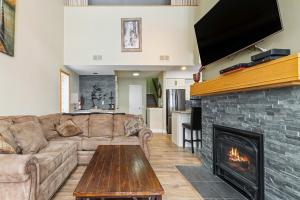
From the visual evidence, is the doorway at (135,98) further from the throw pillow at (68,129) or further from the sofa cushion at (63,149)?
the sofa cushion at (63,149)

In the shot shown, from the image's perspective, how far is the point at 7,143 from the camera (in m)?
2.45

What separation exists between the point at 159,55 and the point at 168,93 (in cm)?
211

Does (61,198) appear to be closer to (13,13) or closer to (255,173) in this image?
(255,173)

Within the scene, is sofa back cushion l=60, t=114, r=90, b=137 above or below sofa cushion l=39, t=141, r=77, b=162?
above

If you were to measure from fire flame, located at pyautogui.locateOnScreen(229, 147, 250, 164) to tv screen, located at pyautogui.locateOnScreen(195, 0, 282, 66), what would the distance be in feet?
4.09

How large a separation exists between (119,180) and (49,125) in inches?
108

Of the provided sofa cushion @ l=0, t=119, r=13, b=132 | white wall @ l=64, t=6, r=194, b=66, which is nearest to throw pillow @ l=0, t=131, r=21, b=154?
sofa cushion @ l=0, t=119, r=13, b=132

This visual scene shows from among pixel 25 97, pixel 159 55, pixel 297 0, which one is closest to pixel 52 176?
pixel 25 97

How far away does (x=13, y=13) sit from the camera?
3477 mm

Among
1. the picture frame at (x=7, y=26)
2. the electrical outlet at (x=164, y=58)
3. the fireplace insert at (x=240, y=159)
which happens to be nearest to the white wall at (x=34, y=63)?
the picture frame at (x=7, y=26)

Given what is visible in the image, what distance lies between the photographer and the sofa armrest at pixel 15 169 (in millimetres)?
1876

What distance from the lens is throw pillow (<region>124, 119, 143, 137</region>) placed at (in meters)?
4.43

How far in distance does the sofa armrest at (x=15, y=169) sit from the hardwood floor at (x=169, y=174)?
0.89 m

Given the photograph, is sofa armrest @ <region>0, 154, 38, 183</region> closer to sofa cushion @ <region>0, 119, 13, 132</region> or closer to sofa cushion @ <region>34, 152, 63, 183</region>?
sofa cushion @ <region>34, 152, 63, 183</region>
